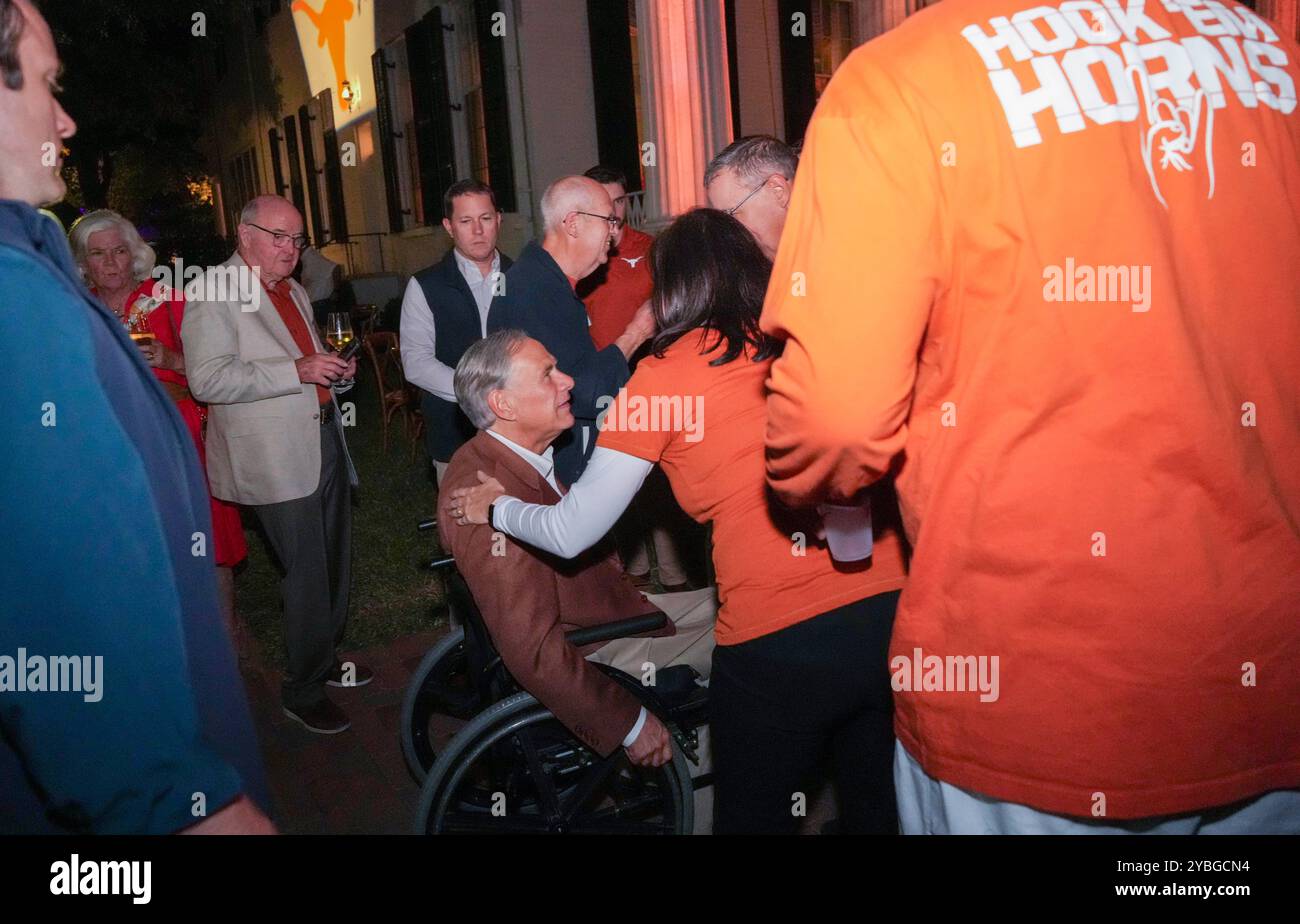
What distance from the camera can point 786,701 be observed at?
1839 mm

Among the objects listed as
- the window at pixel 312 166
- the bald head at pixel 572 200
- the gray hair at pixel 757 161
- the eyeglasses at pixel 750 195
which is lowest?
the eyeglasses at pixel 750 195

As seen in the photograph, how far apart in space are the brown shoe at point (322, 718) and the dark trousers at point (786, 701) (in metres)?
2.16

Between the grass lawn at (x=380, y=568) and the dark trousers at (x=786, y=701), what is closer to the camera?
the dark trousers at (x=786, y=701)

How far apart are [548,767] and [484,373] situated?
1137mm

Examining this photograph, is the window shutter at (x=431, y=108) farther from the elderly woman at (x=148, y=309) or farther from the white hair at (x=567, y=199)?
the white hair at (x=567, y=199)

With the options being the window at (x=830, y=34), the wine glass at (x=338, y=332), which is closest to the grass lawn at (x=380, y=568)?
the wine glass at (x=338, y=332)

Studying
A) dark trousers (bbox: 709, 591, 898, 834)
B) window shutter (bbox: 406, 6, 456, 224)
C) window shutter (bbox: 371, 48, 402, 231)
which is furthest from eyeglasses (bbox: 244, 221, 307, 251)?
window shutter (bbox: 371, 48, 402, 231)

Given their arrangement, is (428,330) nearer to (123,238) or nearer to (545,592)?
(123,238)

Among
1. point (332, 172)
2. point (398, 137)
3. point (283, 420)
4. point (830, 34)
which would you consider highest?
point (332, 172)

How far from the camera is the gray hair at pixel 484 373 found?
2703mm

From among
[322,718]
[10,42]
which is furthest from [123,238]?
[10,42]

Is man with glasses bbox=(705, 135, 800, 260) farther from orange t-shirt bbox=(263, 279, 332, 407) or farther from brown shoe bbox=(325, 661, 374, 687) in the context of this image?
brown shoe bbox=(325, 661, 374, 687)
